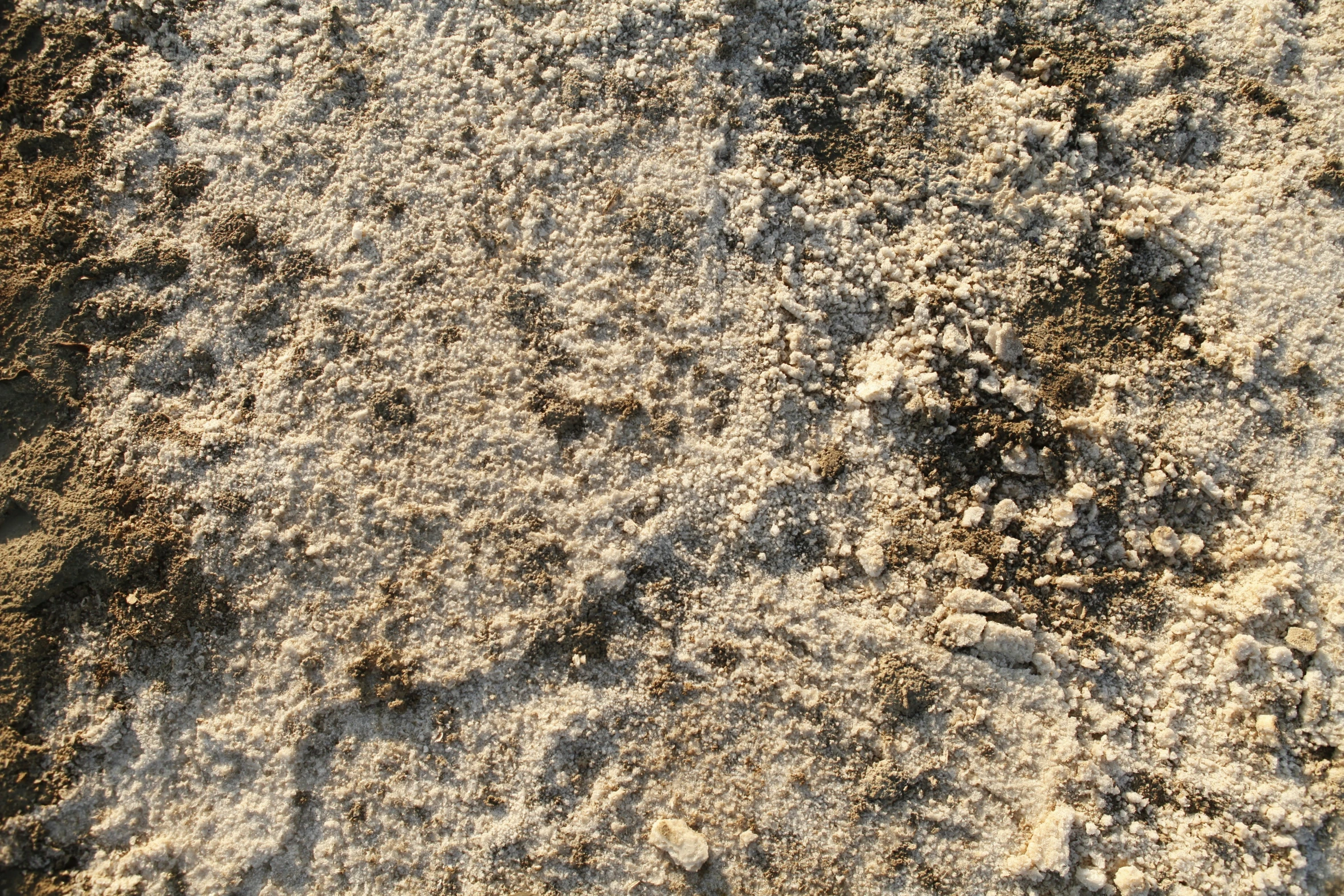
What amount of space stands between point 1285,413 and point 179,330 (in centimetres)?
283

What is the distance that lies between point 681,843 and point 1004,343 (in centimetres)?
145

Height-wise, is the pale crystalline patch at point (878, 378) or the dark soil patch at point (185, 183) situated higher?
the dark soil patch at point (185, 183)

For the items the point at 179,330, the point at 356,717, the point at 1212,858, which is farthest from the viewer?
the point at 179,330

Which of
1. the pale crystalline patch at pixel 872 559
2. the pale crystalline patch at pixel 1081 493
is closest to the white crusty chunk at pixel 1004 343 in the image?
the pale crystalline patch at pixel 1081 493

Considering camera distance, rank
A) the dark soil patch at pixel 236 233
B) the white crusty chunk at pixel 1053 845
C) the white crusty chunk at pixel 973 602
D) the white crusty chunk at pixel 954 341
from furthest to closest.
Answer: the dark soil patch at pixel 236 233
the white crusty chunk at pixel 954 341
the white crusty chunk at pixel 973 602
the white crusty chunk at pixel 1053 845

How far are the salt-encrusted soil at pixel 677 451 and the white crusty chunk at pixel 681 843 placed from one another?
0.5 inches

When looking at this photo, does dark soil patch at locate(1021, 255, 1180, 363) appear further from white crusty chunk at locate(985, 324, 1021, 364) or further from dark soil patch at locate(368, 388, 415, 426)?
dark soil patch at locate(368, 388, 415, 426)

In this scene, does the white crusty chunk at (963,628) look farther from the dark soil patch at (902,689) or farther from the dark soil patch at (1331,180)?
the dark soil patch at (1331,180)

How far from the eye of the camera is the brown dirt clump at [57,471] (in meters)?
2.07

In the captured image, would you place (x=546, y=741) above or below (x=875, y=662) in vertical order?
below

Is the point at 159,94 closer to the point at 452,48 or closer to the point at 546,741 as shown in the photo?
the point at 452,48

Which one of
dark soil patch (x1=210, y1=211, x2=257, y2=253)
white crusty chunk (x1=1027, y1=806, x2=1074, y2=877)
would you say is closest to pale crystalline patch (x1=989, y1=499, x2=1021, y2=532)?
white crusty chunk (x1=1027, y1=806, x2=1074, y2=877)

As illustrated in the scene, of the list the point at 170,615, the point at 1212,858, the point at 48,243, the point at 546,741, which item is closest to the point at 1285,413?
the point at 1212,858

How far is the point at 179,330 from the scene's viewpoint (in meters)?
2.21
